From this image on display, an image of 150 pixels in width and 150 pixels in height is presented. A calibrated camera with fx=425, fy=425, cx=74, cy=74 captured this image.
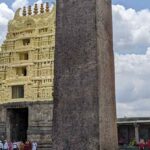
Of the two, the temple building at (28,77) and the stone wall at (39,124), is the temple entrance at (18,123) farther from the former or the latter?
the stone wall at (39,124)

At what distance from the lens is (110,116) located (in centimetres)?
670

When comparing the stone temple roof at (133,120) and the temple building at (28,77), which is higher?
the temple building at (28,77)

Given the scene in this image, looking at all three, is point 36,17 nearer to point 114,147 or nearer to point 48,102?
point 48,102

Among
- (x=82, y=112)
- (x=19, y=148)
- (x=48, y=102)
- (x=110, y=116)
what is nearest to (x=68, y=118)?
(x=82, y=112)

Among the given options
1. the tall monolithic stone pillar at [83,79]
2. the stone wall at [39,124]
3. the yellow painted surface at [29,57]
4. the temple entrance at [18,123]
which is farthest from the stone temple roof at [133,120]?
the tall monolithic stone pillar at [83,79]

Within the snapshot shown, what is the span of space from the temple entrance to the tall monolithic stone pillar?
74.8 ft

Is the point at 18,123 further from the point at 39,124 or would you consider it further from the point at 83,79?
the point at 83,79

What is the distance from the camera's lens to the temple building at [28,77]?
27984 millimetres

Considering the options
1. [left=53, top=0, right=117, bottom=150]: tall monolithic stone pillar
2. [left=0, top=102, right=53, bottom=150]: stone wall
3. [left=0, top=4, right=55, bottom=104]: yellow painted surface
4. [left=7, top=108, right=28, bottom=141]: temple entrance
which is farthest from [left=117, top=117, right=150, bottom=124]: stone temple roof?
[left=53, top=0, right=117, bottom=150]: tall monolithic stone pillar

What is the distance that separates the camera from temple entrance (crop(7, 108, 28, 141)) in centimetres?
2923

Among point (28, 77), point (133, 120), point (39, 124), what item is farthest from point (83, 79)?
point (28, 77)

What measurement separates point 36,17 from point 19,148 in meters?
11.9

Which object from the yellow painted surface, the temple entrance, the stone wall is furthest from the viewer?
the yellow painted surface

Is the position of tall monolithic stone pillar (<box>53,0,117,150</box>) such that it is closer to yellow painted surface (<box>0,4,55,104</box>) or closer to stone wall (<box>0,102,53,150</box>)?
stone wall (<box>0,102,53,150</box>)
